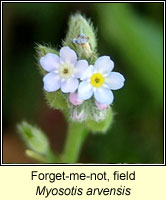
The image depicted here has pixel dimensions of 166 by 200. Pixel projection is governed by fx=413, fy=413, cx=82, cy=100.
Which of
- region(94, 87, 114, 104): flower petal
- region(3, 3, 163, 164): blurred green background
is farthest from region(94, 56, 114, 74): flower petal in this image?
region(3, 3, 163, 164): blurred green background

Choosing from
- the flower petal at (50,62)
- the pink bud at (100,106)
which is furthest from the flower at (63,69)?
the pink bud at (100,106)

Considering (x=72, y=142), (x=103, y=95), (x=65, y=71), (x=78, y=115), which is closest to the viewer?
(x=103, y=95)

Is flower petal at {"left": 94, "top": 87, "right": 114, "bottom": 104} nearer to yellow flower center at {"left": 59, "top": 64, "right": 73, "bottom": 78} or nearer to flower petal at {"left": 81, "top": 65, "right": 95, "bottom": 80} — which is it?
flower petal at {"left": 81, "top": 65, "right": 95, "bottom": 80}

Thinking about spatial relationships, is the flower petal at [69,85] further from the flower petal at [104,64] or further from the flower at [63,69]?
the flower petal at [104,64]

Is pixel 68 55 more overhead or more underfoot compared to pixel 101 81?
more overhead

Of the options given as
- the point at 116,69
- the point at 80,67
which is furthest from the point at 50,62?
the point at 116,69

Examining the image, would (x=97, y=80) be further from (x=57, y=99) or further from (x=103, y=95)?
(x=57, y=99)
